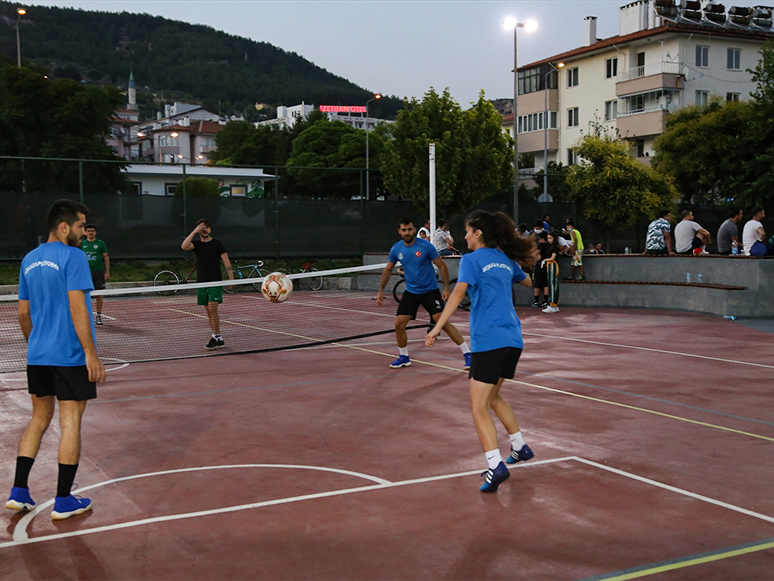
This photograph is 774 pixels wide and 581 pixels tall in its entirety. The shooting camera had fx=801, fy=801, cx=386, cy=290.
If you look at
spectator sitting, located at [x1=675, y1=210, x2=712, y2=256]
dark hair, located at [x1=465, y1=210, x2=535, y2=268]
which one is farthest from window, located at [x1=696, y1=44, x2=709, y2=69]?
dark hair, located at [x1=465, y1=210, x2=535, y2=268]

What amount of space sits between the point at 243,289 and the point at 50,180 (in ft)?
23.3

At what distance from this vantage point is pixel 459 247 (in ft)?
96.5

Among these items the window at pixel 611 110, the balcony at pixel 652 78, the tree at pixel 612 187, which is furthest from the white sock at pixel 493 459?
the window at pixel 611 110

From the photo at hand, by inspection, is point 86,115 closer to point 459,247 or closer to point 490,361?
point 459,247

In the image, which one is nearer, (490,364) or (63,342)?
(63,342)

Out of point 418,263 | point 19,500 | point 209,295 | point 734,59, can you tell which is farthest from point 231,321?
point 734,59

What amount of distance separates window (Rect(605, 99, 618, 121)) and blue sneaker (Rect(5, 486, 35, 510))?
187 feet

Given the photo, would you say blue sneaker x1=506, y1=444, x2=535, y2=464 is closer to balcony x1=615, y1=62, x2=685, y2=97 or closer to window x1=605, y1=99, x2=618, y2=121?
balcony x1=615, y1=62, x2=685, y2=97

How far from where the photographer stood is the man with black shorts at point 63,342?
5.14 meters

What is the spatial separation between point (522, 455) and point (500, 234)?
5.83 feet

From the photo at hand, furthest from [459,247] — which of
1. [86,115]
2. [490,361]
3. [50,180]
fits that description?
[490,361]

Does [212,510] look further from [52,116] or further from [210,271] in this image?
[52,116]

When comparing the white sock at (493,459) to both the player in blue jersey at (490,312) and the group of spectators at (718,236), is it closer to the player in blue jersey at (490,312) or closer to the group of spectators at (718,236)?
the player in blue jersey at (490,312)

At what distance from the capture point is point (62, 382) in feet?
17.0
